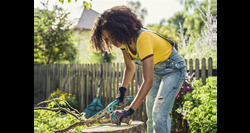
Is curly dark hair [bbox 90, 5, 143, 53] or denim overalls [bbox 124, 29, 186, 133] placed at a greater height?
curly dark hair [bbox 90, 5, 143, 53]

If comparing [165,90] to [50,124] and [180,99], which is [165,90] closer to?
[180,99]

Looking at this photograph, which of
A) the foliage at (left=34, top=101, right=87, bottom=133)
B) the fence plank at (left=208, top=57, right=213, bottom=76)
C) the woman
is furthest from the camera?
the fence plank at (left=208, top=57, right=213, bottom=76)

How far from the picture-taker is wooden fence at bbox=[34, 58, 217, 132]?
5.36 metres

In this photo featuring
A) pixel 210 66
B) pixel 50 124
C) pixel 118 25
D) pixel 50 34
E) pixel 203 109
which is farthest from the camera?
pixel 50 34

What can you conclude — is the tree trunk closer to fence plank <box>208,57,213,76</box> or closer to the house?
fence plank <box>208,57,213,76</box>

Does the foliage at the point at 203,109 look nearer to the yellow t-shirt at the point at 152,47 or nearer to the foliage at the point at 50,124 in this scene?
the yellow t-shirt at the point at 152,47

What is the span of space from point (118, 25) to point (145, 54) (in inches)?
A: 15.1

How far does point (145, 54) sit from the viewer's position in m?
2.22

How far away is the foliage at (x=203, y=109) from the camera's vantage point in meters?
Answer: 3.61

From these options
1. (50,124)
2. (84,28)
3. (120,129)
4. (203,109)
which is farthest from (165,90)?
(84,28)

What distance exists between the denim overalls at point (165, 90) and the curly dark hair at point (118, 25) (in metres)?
0.10

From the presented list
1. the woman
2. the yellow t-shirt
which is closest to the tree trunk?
the woman
